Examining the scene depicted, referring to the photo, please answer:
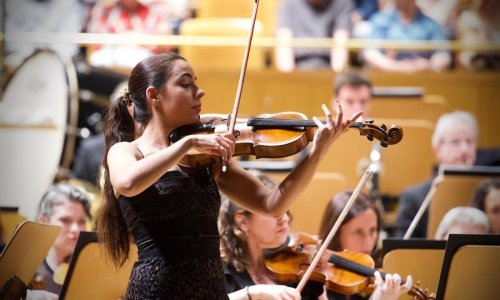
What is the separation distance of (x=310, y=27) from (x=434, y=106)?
1229 millimetres

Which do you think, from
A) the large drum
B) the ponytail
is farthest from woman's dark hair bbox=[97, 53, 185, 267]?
the large drum

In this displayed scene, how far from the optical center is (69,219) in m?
3.49

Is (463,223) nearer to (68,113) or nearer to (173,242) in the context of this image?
(173,242)

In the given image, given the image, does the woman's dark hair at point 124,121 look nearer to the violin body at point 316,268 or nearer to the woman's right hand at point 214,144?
the woman's right hand at point 214,144

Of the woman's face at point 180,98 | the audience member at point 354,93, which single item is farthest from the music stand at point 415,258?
the audience member at point 354,93

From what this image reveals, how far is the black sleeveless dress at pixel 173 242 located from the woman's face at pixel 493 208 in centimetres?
207

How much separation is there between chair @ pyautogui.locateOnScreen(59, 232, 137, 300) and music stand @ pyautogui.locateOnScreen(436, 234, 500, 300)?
1018mm

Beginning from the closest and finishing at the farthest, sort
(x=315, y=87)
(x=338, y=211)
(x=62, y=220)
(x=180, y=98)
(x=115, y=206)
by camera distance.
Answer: (x=180, y=98)
(x=115, y=206)
(x=338, y=211)
(x=62, y=220)
(x=315, y=87)

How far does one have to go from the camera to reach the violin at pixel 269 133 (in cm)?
217

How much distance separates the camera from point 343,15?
589cm

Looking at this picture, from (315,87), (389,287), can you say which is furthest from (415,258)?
(315,87)

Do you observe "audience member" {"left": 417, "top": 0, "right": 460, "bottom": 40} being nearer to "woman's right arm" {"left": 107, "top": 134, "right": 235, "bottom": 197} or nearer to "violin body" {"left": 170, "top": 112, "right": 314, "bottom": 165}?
"violin body" {"left": 170, "top": 112, "right": 314, "bottom": 165}

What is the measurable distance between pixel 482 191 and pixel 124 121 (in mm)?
2111

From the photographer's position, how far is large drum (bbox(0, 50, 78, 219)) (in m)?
4.71
